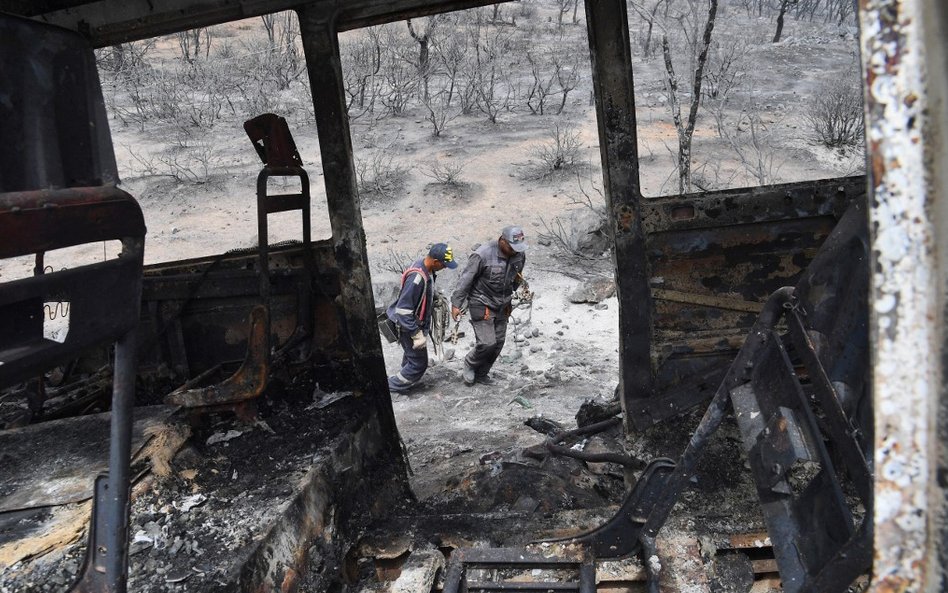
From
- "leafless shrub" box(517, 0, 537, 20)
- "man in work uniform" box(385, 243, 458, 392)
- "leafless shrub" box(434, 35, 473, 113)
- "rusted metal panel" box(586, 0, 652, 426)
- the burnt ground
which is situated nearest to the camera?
the burnt ground

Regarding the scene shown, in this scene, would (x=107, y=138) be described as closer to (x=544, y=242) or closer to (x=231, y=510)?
(x=231, y=510)

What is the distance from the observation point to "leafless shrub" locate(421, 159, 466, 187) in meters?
13.4

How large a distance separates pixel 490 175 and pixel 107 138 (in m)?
11.8

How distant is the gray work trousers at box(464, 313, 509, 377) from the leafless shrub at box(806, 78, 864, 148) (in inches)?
300

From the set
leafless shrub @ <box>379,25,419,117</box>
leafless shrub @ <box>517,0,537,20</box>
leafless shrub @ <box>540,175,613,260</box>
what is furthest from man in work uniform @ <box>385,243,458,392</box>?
leafless shrub @ <box>517,0,537,20</box>

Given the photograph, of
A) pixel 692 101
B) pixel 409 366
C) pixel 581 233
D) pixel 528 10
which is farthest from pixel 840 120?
pixel 528 10

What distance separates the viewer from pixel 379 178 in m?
13.6

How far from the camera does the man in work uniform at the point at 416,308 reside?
746 centimetres

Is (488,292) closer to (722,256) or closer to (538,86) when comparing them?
(722,256)

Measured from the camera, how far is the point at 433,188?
13445mm

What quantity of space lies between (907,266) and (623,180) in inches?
102

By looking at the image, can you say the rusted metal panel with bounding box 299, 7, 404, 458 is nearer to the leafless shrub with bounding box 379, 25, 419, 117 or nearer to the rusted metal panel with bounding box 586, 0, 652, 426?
the rusted metal panel with bounding box 586, 0, 652, 426

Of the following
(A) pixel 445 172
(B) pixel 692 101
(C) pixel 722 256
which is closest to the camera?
(C) pixel 722 256

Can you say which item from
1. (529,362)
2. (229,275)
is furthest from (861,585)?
(529,362)
